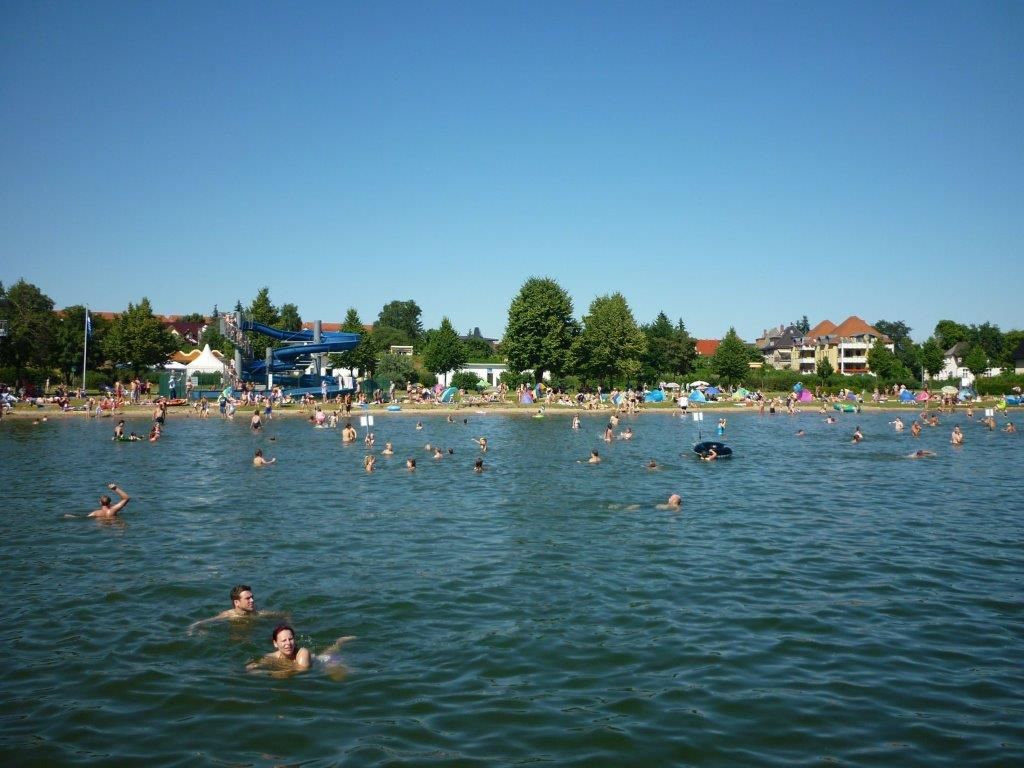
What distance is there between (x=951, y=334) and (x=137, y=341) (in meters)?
139

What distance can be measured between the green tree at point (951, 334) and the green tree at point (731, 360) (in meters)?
72.6

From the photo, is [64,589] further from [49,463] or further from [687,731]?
[49,463]

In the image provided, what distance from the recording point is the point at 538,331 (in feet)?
258

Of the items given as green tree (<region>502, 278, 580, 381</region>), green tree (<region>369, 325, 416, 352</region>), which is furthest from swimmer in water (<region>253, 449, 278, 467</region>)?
green tree (<region>369, 325, 416, 352</region>)

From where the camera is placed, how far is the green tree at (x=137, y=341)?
7819cm

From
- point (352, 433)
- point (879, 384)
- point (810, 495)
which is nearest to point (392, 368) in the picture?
point (352, 433)

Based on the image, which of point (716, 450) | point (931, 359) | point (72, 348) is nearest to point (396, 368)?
point (72, 348)

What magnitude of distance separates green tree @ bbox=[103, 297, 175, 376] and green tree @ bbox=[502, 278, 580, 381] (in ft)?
112

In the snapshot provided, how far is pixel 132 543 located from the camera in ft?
61.3

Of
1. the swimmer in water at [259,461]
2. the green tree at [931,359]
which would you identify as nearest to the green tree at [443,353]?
the swimmer in water at [259,461]

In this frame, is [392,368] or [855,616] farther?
[392,368]

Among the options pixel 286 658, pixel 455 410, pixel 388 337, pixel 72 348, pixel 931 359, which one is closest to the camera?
pixel 286 658

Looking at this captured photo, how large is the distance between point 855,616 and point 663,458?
22.5 meters

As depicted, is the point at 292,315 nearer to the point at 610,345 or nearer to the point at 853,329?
the point at 610,345
